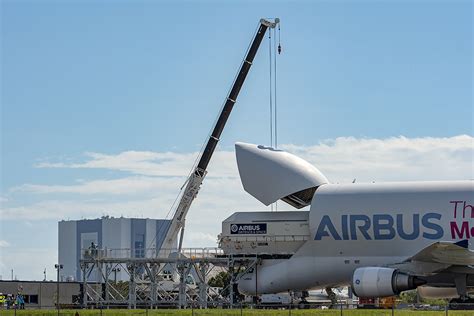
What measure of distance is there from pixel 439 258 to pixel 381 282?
12.1 feet

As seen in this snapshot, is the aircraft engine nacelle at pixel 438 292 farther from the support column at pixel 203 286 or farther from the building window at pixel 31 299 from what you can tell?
the building window at pixel 31 299

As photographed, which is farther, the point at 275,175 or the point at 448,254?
the point at 275,175

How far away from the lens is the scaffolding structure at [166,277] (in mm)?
68812

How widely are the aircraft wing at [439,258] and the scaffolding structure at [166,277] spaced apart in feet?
37.2

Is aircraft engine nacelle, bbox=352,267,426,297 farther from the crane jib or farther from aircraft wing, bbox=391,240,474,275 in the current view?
the crane jib

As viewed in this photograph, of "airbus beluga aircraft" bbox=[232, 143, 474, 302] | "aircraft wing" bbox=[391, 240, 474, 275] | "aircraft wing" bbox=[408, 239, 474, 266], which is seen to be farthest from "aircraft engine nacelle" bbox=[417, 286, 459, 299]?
"aircraft wing" bbox=[408, 239, 474, 266]

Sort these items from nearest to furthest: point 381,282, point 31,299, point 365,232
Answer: point 381,282 → point 365,232 → point 31,299

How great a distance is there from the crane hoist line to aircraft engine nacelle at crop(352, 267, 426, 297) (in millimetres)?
16888

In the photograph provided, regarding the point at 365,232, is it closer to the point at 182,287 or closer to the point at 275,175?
the point at 275,175

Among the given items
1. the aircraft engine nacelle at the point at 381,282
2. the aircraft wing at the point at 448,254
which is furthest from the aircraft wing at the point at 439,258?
the aircraft engine nacelle at the point at 381,282

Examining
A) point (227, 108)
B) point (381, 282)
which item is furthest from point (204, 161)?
point (381, 282)

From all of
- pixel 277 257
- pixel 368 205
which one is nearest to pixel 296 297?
pixel 277 257

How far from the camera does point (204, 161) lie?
74.2 metres

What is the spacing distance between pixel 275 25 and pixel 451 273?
24.1 meters
